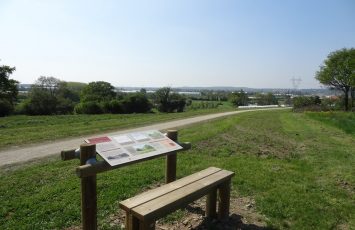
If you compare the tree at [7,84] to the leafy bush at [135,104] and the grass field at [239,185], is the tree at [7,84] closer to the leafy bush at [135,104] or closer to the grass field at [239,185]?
the leafy bush at [135,104]

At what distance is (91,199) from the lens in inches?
153

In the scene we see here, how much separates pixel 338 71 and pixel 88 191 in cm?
3846

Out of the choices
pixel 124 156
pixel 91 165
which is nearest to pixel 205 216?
pixel 124 156

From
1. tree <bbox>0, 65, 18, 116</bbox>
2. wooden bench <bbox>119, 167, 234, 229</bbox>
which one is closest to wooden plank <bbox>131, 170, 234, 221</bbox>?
wooden bench <bbox>119, 167, 234, 229</bbox>

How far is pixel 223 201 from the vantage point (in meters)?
4.99

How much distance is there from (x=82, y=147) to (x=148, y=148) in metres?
1.00

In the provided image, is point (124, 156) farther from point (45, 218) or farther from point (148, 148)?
point (45, 218)

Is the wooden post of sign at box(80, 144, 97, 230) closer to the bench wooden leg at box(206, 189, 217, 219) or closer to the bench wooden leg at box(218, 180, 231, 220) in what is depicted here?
the bench wooden leg at box(206, 189, 217, 219)

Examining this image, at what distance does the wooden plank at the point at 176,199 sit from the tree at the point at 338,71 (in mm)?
34692

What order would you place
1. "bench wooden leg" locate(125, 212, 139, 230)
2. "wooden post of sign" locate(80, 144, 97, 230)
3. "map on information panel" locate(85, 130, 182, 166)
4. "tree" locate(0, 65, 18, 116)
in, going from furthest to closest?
1. "tree" locate(0, 65, 18, 116)
2. "map on information panel" locate(85, 130, 182, 166)
3. "wooden post of sign" locate(80, 144, 97, 230)
4. "bench wooden leg" locate(125, 212, 139, 230)

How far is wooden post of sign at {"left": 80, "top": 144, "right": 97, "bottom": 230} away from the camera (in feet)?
12.6

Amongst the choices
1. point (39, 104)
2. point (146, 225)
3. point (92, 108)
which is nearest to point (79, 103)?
point (39, 104)

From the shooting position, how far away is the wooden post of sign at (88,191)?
3.84m

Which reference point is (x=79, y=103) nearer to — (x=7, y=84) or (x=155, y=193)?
(x=7, y=84)
